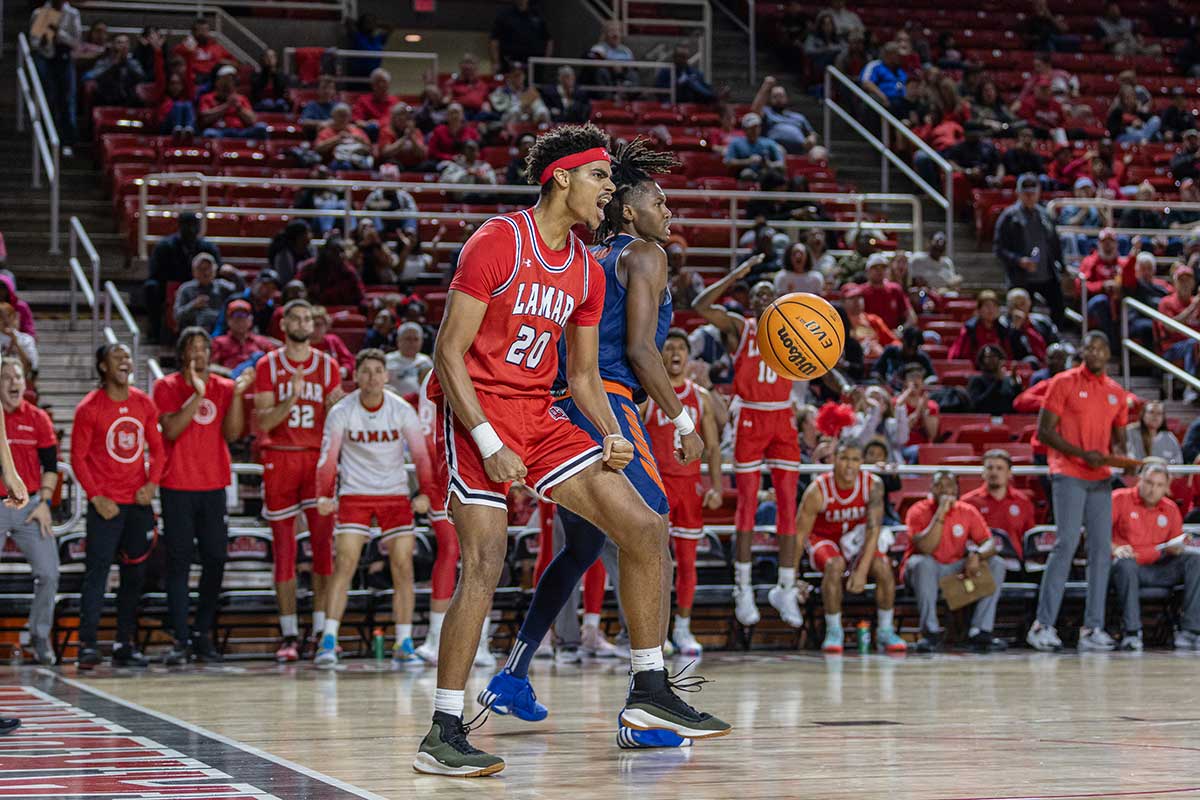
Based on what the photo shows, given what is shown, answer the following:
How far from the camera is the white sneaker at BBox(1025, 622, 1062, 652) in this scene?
39.0 ft

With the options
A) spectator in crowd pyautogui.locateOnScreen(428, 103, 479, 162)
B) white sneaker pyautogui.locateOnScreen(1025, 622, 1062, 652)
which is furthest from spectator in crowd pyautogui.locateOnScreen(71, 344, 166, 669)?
spectator in crowd pyautogui.locateOnScreen(428, 103, 479, 162)

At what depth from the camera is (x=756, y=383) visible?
11.5 meters

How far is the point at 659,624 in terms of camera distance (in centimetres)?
591

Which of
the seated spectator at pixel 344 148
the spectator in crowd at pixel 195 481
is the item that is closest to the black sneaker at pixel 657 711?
the spectator in crowd at pixel 195 481

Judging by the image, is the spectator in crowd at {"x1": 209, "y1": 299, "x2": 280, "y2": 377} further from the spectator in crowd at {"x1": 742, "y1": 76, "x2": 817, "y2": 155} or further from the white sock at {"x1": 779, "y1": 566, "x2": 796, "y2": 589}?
the spectator in crowd at {"x1": 742, "y1": 76, "x2": 817, "y2": 155}

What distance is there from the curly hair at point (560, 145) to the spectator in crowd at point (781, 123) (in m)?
14.6

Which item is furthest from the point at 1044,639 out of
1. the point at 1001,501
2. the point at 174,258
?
the point at 174,258

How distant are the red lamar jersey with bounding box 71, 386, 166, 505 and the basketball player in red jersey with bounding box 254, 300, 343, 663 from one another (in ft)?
2.30

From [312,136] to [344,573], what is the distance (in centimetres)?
918

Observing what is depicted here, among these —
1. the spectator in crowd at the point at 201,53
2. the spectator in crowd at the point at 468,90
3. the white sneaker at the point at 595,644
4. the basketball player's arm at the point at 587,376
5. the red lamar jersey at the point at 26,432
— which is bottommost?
the white sneaker at the point at 595,644

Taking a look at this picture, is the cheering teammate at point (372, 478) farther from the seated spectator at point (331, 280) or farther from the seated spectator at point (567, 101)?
the seated spectator at point (567, 101)

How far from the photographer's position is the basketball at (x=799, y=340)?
26.1 feet

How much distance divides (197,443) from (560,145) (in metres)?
5.69

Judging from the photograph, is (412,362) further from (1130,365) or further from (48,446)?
(1130,365)
